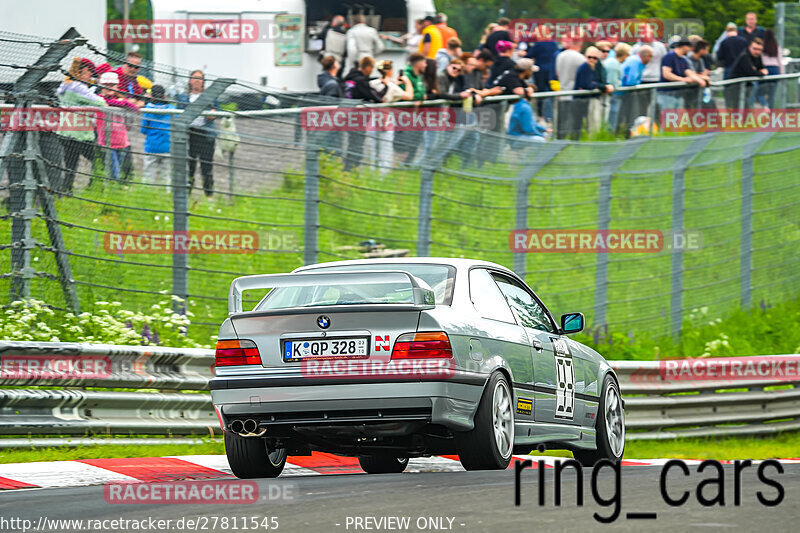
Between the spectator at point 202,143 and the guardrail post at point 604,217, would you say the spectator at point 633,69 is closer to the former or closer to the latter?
the guardrail post at point 604,217

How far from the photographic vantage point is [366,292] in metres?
8.97

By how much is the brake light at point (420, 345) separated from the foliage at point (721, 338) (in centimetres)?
837

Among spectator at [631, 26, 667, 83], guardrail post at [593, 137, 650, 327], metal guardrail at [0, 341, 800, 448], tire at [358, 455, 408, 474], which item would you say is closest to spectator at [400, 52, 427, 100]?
guardrail post at [593, 137, 650, 327]

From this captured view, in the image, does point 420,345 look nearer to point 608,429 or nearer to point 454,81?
point 608,429

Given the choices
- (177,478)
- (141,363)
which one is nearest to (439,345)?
(177,478)

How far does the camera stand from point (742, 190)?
19.3 metres

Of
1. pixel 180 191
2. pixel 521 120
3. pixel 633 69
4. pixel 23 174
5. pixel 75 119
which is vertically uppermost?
pixel 633 69

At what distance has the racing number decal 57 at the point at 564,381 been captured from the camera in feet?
32.6

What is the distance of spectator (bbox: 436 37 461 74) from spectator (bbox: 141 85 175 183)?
6685 mm

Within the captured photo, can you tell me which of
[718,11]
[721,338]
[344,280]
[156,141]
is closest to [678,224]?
[721,338]

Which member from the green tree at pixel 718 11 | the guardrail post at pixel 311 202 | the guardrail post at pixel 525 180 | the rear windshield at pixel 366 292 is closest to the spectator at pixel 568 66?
the guardrail post at pixel 525 180

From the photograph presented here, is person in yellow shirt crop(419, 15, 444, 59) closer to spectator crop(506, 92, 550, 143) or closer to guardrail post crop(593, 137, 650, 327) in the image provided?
spectator crop(506, 92, 550, 143)

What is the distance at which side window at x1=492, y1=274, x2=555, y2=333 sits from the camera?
9766mm

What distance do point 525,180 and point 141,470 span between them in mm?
7831
